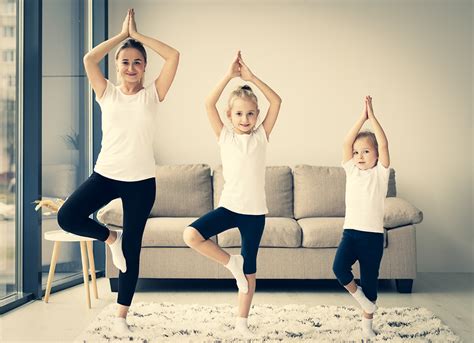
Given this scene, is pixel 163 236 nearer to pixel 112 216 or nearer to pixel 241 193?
pixel 112 216

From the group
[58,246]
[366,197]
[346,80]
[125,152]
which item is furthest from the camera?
[346,80]

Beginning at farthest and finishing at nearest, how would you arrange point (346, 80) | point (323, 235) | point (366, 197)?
point (346, 80) < point (323, 235) < point (366, 197)

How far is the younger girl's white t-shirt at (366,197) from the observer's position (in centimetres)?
364

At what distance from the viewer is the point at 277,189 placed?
5621 mm

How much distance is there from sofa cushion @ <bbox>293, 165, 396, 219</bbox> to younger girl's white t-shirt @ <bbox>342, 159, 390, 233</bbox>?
183 cm

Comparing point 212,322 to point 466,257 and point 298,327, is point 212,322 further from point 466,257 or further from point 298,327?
point 466,257

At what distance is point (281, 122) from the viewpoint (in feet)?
20.4

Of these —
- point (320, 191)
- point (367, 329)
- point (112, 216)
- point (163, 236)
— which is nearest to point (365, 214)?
point (367, 329)

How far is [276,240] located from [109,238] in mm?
1715

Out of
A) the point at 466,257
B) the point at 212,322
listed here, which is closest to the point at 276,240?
the point at 212,322

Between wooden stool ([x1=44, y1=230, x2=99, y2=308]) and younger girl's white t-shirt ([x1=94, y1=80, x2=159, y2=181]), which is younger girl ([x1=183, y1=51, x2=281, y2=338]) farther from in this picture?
wooden stool ([x1=44, y1=230, x2=99, y2=308])

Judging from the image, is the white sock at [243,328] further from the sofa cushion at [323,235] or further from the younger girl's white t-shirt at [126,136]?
the sofa cushion at [323,235]

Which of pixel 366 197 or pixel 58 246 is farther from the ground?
pixel 366 197

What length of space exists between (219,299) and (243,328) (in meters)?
1.12
